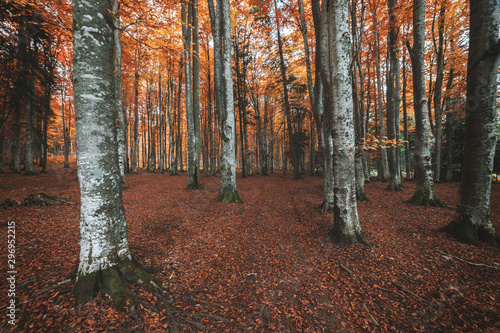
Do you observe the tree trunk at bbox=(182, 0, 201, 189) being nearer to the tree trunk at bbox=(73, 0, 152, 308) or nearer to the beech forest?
the beech forest

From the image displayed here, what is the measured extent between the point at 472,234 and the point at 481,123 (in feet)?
7.62

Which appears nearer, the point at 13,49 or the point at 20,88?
the point at 13,49

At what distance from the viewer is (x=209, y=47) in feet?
55.3

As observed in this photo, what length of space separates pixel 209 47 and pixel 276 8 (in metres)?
8.26

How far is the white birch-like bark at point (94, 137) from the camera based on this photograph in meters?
2.22

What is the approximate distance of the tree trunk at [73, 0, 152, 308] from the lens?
2.21m

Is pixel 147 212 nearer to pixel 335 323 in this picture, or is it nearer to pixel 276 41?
pixel 335 323

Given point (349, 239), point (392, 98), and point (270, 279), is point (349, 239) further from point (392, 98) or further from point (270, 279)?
point (392, 98)

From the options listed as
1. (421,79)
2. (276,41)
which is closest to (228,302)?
(421,79)

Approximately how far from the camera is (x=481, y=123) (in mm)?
3656

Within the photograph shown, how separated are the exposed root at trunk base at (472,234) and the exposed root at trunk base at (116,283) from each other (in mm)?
6015

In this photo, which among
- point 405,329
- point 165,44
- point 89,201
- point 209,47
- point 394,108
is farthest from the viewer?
point 209,47

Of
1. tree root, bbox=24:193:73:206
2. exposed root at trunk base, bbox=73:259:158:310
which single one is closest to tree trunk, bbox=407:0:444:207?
exposed root at trunk base, bbox=73:259:158:310

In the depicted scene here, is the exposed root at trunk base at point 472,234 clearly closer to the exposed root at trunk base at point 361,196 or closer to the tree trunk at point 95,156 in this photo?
the exposed root at trunk base at point 361,196
